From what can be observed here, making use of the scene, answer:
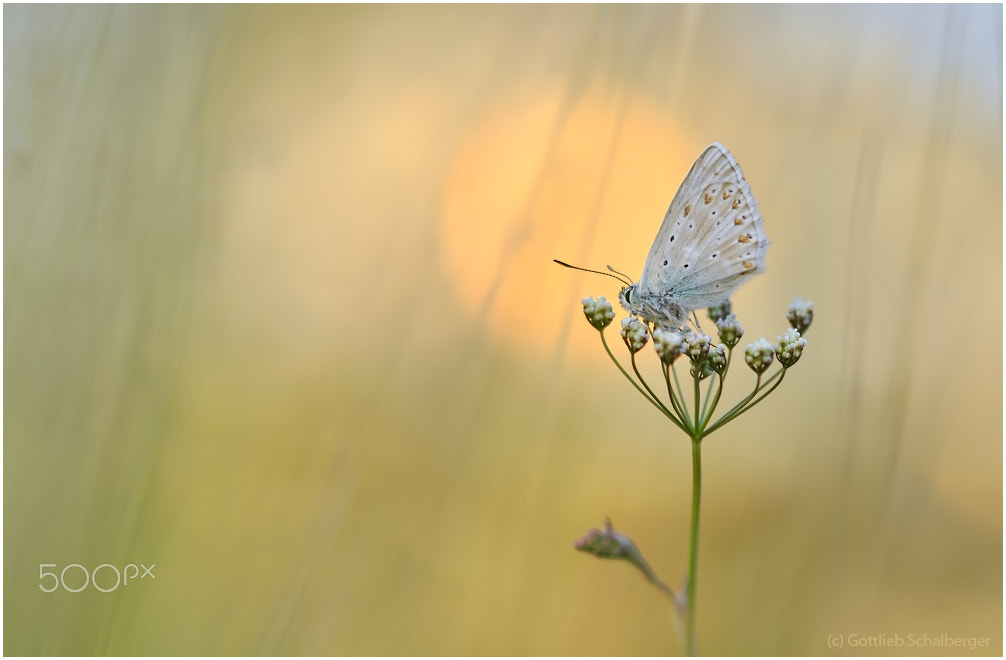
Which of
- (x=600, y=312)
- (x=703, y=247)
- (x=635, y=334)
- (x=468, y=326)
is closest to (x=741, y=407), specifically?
(x=635, y=334)

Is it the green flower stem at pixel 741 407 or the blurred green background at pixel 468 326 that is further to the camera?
the blurred green background at pixel 468 326

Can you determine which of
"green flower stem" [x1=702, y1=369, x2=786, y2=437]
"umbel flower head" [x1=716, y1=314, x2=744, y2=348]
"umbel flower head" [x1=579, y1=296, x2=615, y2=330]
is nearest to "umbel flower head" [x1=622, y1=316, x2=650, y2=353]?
"umbel flower head" [x1=579, y1=296, x2=615, y2=330]

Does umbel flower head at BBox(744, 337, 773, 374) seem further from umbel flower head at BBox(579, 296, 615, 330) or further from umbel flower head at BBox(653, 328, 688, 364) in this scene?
umbel flower head at BBox(579, 296, 615, 330)

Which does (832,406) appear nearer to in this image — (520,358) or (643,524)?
(643,524)

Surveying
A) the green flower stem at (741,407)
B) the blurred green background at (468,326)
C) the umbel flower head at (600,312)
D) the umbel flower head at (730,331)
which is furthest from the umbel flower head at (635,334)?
the blurred green background at (468,326)

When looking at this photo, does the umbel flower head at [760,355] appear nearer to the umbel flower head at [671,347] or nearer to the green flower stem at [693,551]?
the umbel flower head at [671,347]

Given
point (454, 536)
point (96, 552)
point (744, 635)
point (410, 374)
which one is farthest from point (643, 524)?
point (96, 552)
